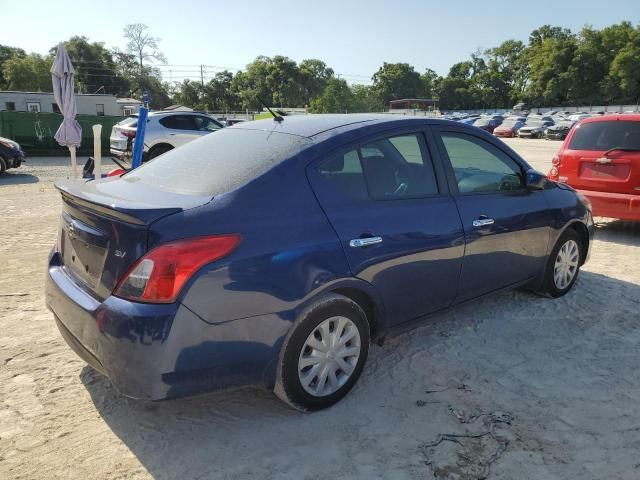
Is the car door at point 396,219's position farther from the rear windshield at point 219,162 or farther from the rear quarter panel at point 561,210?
the rear quarter panel at point 561,210

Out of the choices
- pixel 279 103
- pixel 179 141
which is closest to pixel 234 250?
pixel 179 141

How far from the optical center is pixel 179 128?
14133mm

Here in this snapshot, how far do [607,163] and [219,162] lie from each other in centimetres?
580

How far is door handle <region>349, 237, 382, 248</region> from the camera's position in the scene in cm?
284

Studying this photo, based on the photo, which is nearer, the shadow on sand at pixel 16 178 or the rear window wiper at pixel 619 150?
Answer: the rear window wiper at pixel 619 150

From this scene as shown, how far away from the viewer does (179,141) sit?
13852mm

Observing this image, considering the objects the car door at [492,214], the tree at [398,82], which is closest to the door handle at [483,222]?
the car door at [492,214]

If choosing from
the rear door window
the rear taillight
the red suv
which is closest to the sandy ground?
the rear taillight

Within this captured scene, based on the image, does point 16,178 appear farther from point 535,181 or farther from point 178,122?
point 535,181

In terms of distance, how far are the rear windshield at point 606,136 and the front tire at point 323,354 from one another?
5530 mm

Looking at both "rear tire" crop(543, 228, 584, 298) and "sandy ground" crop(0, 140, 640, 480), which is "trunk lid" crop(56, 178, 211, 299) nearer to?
"sandy ground" crop(0, 140, 640, 480)

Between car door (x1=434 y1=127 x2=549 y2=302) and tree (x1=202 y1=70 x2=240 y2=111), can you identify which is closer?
car door (x1=434 y1=127 x2=549 y2=302)

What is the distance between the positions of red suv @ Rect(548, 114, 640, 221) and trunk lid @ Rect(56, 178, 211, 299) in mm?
5996

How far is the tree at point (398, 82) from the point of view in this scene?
340ft
